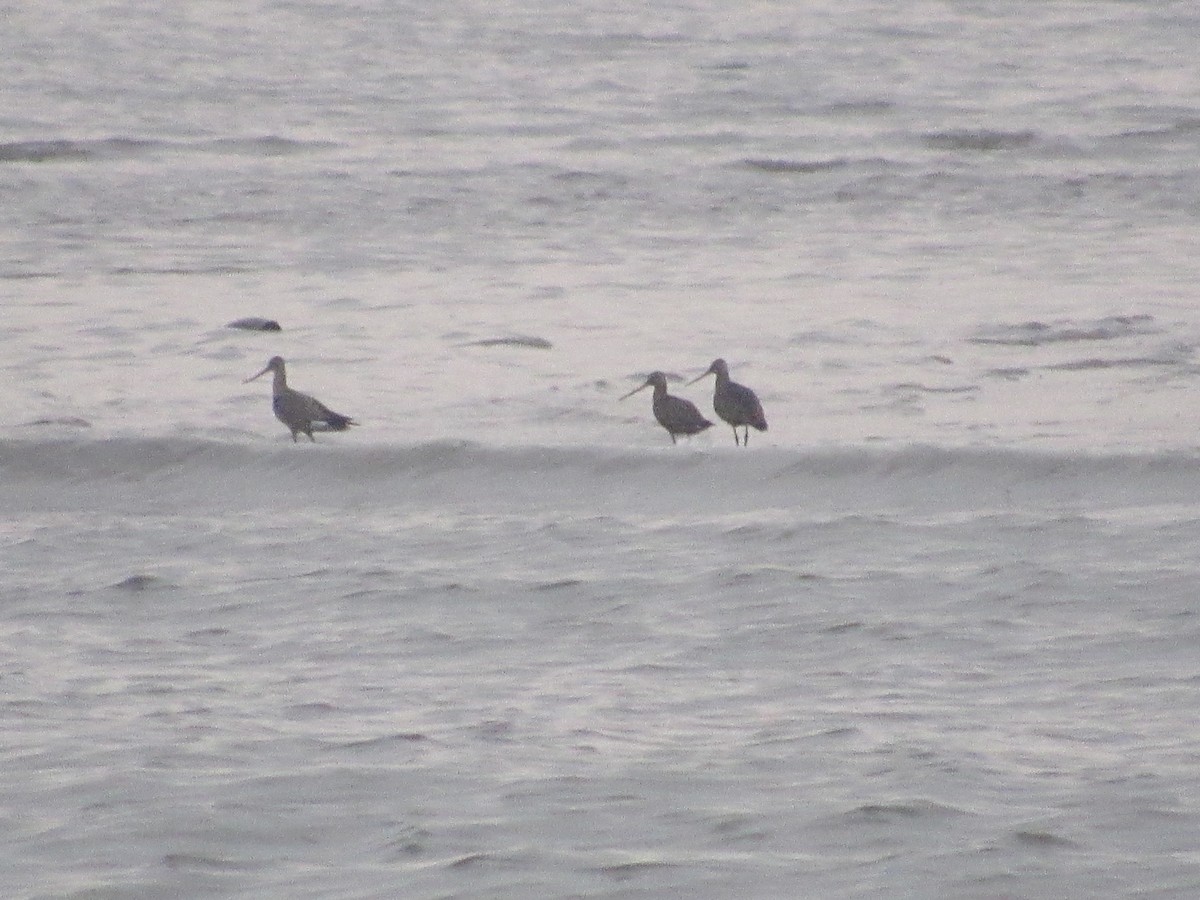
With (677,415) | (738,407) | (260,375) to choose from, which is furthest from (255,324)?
(738,407)

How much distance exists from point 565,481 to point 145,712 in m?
5.01

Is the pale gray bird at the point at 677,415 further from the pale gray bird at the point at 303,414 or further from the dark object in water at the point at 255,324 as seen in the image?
the dark object in water at the point at 255,324

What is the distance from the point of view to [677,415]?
13211mm

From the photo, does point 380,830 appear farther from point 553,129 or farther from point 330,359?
point 553,129

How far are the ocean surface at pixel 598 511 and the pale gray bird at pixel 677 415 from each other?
22 centimetres

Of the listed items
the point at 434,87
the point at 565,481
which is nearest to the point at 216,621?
the point at 565,481

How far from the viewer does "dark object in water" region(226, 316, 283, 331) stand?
55.7 feet

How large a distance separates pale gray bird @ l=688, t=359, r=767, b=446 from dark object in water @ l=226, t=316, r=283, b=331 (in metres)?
4.81

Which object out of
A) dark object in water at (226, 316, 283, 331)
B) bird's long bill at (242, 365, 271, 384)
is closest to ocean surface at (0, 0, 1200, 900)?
bird's long bill at (242, 365, 271, 384)

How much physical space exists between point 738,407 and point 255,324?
5.23 m

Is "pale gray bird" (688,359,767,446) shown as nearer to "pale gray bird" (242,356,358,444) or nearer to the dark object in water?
"pale gray bird" (242,356,358,444)

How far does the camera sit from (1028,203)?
23297 millimetres

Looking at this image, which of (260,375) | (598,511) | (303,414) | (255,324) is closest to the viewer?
(598,511)

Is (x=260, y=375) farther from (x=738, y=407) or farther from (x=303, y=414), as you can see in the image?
(x=738, y=407)
